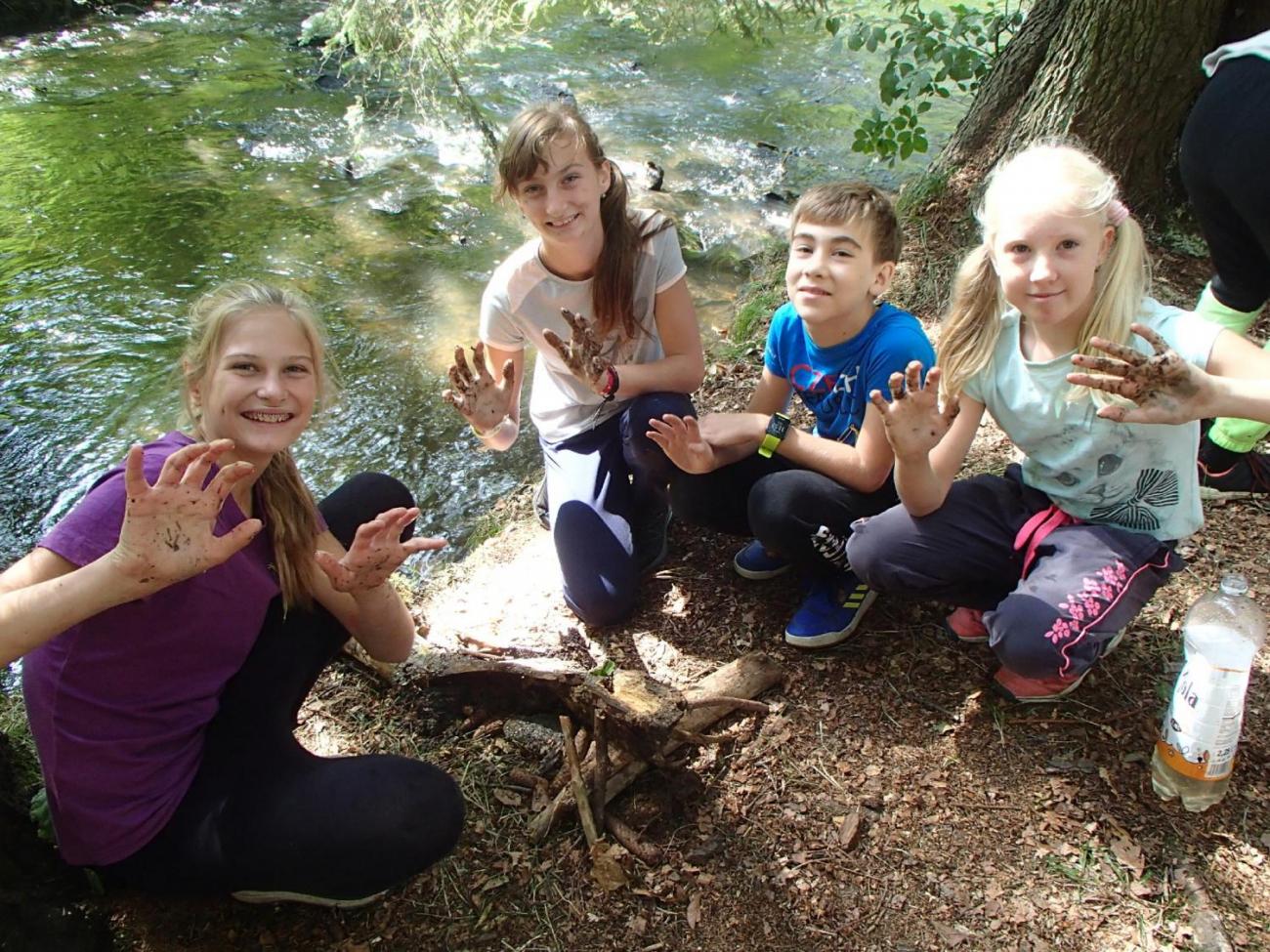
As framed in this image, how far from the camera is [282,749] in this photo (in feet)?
6.64

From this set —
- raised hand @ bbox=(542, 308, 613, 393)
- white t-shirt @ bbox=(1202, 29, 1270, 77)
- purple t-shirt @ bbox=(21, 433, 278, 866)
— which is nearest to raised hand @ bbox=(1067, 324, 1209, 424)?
white t-shirt @ bbox=(1202, 29, 1270, 77)

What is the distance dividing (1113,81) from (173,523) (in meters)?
3.99

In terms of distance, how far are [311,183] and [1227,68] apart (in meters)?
6.05

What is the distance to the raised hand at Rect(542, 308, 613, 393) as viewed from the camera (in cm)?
271

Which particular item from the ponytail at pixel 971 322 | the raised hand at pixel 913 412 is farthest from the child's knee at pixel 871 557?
the ponytail at pixel 971 322

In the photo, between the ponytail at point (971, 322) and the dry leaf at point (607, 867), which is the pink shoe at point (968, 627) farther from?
the dry leaf at point (607, 867)

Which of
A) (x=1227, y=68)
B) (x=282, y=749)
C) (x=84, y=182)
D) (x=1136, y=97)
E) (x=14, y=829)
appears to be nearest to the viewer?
(x=14, y=829)

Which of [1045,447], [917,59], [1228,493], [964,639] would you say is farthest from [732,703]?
[917,59]

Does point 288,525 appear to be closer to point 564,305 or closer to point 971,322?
point 564,305

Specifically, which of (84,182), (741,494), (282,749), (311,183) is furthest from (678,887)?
(84,182)

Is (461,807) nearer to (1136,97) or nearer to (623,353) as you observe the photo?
(623,353)

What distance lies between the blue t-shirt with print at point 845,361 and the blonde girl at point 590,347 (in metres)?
0.39

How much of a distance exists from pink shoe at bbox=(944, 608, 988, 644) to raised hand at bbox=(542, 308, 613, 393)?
130 cm

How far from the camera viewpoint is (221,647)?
6.48 feet
